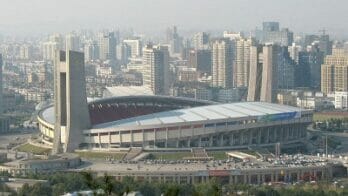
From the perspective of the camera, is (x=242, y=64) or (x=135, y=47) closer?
(x=242, y=64)

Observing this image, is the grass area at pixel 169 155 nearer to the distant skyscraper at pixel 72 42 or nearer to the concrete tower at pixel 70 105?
the concrete tower at pixel 70 105

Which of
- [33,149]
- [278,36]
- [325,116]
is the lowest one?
[325,116]

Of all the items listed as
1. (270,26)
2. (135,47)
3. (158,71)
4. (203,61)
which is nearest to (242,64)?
(158,71)

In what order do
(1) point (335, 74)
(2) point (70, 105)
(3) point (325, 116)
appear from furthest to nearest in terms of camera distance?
(1) point (335, 74) → (3) point (325, 116) → (2) point (70, 105)

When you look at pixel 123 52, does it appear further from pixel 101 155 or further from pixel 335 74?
pixel 101 155

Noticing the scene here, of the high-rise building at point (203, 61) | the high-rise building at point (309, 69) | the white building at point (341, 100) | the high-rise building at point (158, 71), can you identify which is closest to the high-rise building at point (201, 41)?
the high-rise building at point (203, 61)

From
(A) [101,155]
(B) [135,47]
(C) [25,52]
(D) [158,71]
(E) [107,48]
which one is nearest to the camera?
(A) [101,155]

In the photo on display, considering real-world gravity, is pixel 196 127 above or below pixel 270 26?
below
